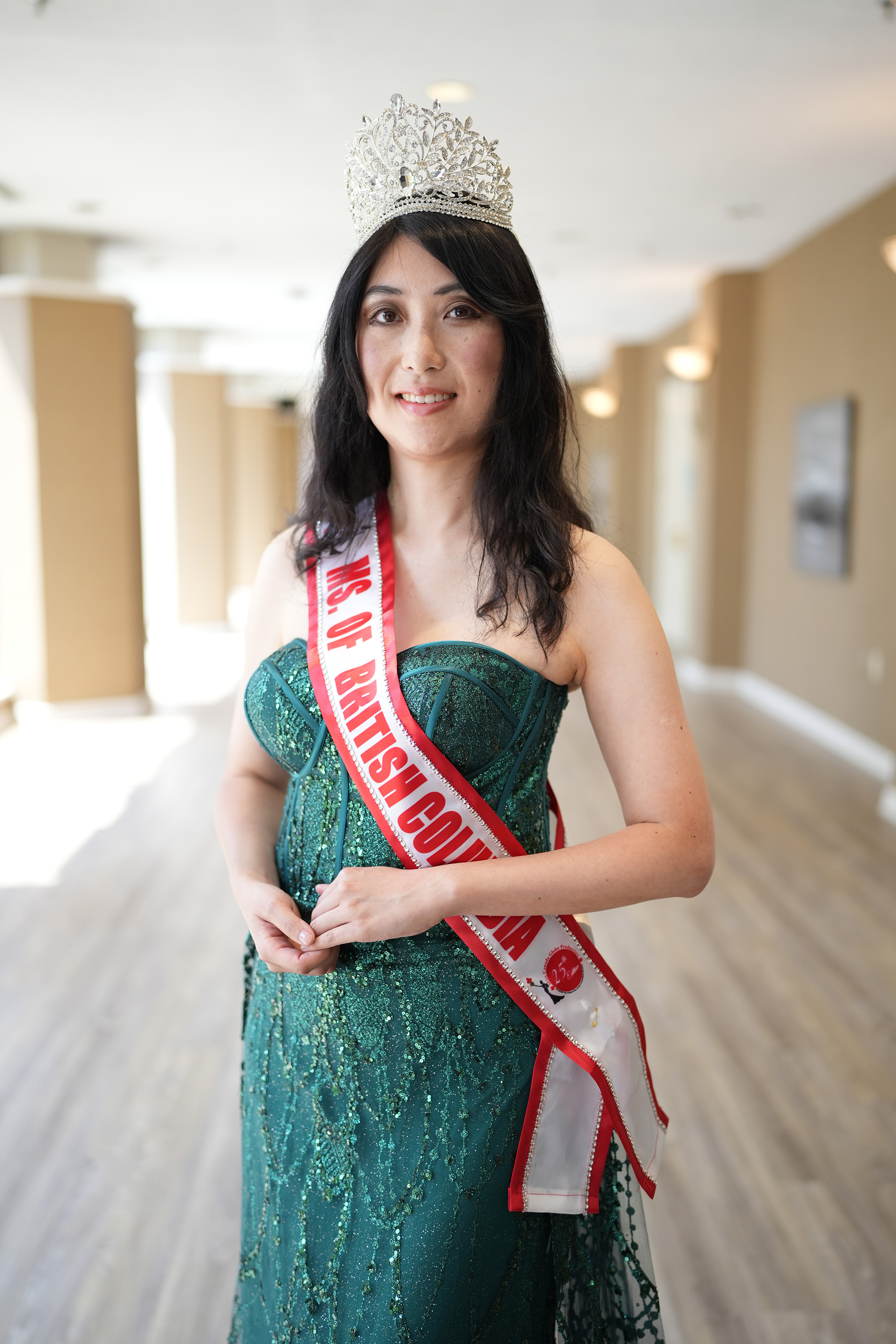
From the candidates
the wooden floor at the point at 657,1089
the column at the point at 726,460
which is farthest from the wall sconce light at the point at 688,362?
the wooden floor at the point at 657,1089

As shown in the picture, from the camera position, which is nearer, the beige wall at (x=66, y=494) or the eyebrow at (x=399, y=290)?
the eyebrow at (x=399, y=290)

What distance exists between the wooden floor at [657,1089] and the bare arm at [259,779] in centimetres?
106

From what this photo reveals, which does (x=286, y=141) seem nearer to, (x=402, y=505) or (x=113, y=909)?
(x=113, y=909)

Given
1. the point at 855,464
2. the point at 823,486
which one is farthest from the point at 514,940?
the point at 823,486

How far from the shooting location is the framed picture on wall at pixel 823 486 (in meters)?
6.04

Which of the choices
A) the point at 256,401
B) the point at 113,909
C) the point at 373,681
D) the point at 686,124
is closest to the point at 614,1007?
the point at 373,681

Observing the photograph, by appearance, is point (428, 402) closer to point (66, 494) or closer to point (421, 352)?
point (421, 352)

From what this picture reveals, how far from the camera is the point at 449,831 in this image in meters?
1.08

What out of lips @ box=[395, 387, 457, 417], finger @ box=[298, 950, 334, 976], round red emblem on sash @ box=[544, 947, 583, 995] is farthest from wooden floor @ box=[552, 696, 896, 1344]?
lips @ box=[395, 387, 457, 417]

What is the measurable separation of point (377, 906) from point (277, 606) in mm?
412

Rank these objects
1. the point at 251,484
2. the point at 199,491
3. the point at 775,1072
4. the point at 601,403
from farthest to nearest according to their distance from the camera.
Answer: the point at 251,484 → the point at 199,491 → the point at 601,403 → the point at 775,1072

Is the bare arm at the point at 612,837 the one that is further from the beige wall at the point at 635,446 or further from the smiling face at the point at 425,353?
the beige wall at the point at 635,446

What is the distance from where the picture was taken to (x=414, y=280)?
1071 millimetres

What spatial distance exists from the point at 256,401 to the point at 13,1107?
49.4 feet
